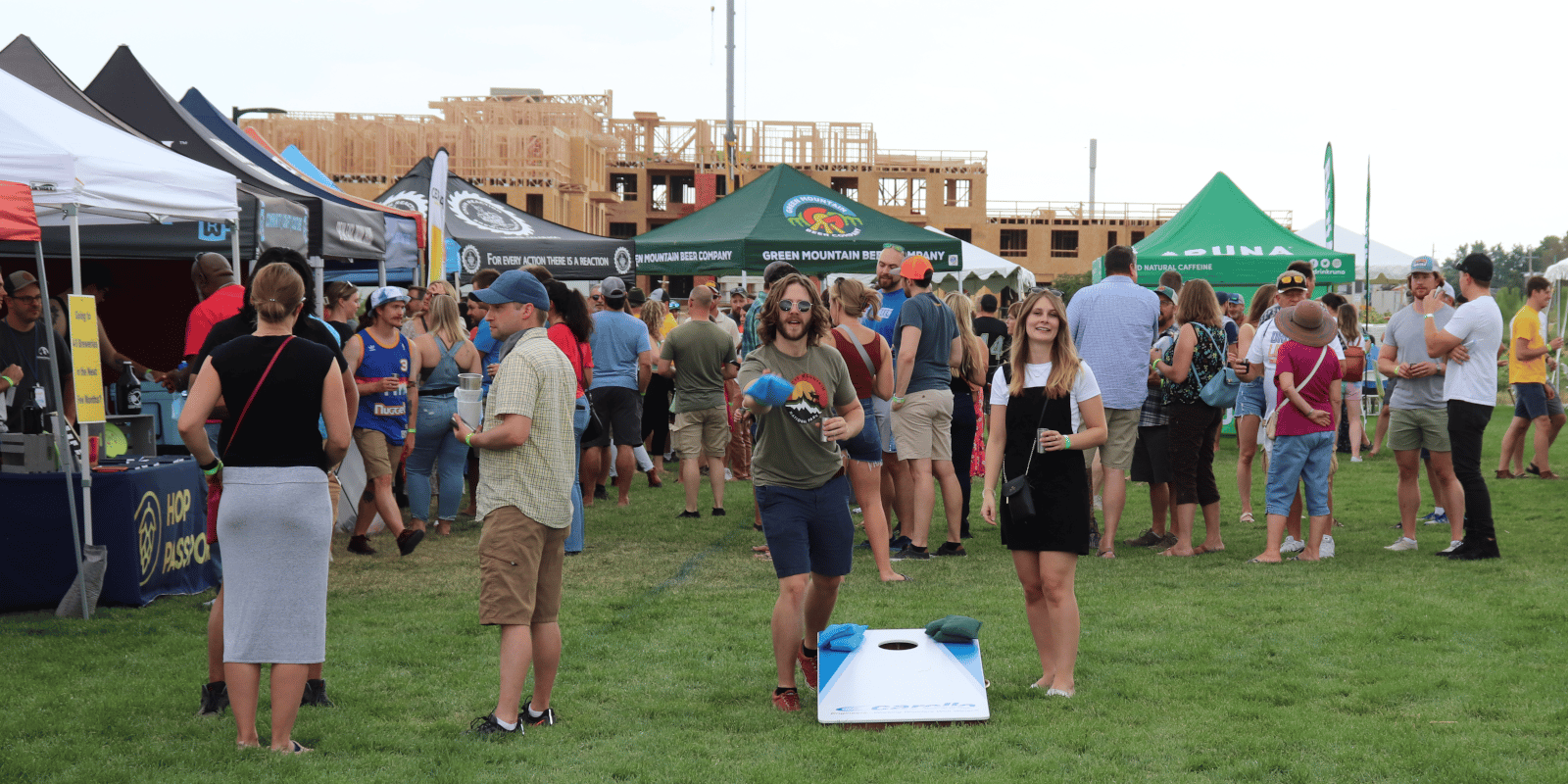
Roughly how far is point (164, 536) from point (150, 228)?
3899 mm

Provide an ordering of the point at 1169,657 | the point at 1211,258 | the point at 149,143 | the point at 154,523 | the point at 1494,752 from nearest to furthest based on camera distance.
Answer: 1. the point at 1494,752
2. the point at 1169,657
3. the point at 154,523
4. the point at 149,143
5. the point at 1211,258

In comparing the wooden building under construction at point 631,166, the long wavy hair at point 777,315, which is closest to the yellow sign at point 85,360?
the long wavy hair at point 777,315

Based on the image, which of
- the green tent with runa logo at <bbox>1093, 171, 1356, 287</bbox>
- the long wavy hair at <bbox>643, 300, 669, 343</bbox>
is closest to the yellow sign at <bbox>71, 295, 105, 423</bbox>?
the long wavy hair at <bbox>643, 300, 669, 343</bbox>

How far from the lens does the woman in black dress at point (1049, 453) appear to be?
4.64m

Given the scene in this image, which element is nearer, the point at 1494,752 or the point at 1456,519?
the point at 1494,752

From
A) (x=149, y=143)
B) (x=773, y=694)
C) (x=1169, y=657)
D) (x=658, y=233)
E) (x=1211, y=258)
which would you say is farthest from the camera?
(x=1211, y=258)

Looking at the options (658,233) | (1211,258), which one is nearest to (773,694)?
(658,233)

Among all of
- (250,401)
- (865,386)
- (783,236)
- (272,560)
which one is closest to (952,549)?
(865,386)

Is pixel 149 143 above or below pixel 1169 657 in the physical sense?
above

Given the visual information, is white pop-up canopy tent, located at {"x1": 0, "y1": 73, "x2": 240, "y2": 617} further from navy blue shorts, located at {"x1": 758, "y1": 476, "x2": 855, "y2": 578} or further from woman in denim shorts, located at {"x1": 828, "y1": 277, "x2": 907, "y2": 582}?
navy blue shorts, located at {"x1": 758, "y1": 476, "x2": 855, "y2": 578}

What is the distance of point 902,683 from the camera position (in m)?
4.64

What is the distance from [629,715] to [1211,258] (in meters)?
13.5

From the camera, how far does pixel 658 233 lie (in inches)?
582

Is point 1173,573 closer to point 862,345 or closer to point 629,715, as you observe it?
point 862,345
